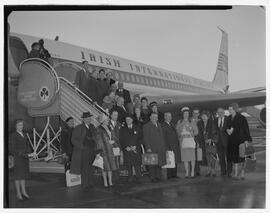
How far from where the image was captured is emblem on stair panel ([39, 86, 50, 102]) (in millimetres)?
6882

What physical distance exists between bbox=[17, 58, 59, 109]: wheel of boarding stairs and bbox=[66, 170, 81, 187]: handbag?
114 cm

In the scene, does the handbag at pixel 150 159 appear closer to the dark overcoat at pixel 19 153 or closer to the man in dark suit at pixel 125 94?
the man in dark suit at pixel 125 94

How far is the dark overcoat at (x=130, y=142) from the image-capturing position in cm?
689

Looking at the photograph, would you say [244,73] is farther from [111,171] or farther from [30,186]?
[30,186]

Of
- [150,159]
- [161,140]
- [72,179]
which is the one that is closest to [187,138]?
[161,140]

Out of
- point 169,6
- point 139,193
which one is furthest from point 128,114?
point 169,6

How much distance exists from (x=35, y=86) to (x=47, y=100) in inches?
11.4

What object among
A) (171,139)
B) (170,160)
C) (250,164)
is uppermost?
(171,139)

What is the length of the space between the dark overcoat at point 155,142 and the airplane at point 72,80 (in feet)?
1.27

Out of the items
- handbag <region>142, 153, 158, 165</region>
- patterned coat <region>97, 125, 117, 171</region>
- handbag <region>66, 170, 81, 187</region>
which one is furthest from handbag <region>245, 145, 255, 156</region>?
handbag <region>66, 170, 81, 187</region>

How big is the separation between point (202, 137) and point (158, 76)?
121cm

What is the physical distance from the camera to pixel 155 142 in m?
6.93

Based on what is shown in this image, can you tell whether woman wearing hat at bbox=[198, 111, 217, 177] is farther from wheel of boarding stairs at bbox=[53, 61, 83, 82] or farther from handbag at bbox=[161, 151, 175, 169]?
wheel of boarding stairs at bbox=[53, 61, 83, 82]

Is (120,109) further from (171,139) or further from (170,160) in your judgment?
(170,160)
